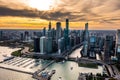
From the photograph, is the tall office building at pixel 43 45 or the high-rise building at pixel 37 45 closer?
the tall office building at pixel 43 45

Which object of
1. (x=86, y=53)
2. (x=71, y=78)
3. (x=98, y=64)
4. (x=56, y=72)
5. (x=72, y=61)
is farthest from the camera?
(x=86, y=53)

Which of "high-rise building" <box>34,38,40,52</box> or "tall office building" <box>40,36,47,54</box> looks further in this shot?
"high-rise building" <box>34,38,40,52</box>

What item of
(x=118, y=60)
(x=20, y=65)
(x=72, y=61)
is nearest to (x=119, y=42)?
(x=118, y=60)

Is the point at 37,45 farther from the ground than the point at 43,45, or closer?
closer

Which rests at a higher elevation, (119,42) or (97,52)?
(119,42)

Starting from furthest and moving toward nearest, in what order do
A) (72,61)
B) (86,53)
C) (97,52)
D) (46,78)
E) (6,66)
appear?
(97,52)
(86,53)
(72,61)
(6,66)
(46,78)

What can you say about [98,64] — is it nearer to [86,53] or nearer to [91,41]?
[86,53]

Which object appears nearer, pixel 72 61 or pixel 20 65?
pixel 20 65

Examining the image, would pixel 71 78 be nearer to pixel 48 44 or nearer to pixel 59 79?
pixel 59 79

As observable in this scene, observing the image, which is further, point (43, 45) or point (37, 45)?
point (37, 45)
